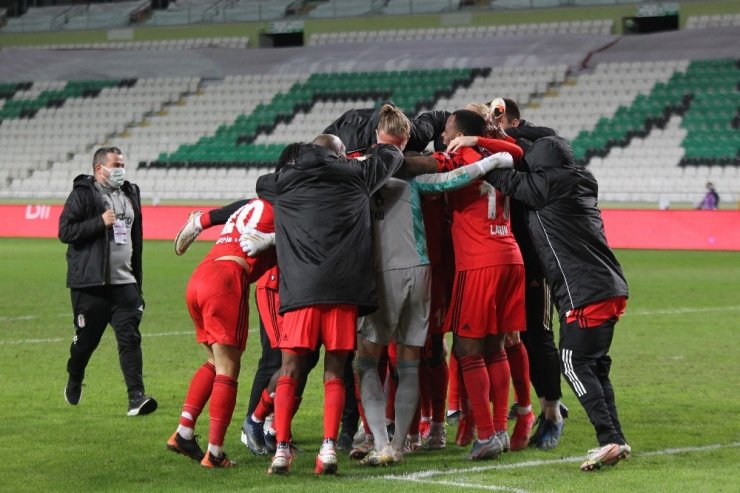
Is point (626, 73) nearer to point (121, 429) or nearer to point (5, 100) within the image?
point (5, 100)

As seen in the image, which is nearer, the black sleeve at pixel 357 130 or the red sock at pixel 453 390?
the black sleeve at pixel 357 130

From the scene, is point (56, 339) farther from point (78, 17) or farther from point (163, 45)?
point (78, 17)

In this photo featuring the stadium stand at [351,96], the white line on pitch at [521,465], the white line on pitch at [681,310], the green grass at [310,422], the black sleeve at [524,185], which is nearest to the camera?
the green grass at [310,422]

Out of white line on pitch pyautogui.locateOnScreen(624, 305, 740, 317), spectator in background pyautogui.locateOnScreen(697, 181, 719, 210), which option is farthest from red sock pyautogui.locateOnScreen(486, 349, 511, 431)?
spectator in background pyautogui.locateOnScreen(697, 181, 719, 210)

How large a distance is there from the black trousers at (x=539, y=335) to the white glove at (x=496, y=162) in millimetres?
1174

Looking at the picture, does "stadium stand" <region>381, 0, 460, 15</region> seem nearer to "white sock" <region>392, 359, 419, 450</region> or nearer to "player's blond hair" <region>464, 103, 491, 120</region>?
"player's blond hair" <region>464, 103, 491, 120</region>

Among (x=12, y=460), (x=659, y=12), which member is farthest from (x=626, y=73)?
(x=12, y=460)

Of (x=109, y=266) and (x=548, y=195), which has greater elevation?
(x=548, y=195)

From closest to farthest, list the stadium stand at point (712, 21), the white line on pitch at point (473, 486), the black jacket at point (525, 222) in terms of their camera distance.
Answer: the white line on pitch at point (473, 486) < the black jacket at point (525, 222) < the stadium stand at point (712, 21)

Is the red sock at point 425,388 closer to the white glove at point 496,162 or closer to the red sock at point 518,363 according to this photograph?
the red sock at point 518,363

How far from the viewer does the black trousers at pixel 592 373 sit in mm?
7207


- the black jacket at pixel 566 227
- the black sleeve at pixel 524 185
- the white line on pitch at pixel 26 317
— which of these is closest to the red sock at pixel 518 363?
the black jacket at pixel 566 227

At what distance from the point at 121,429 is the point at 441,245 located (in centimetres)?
257

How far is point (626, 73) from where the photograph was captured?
133ft
